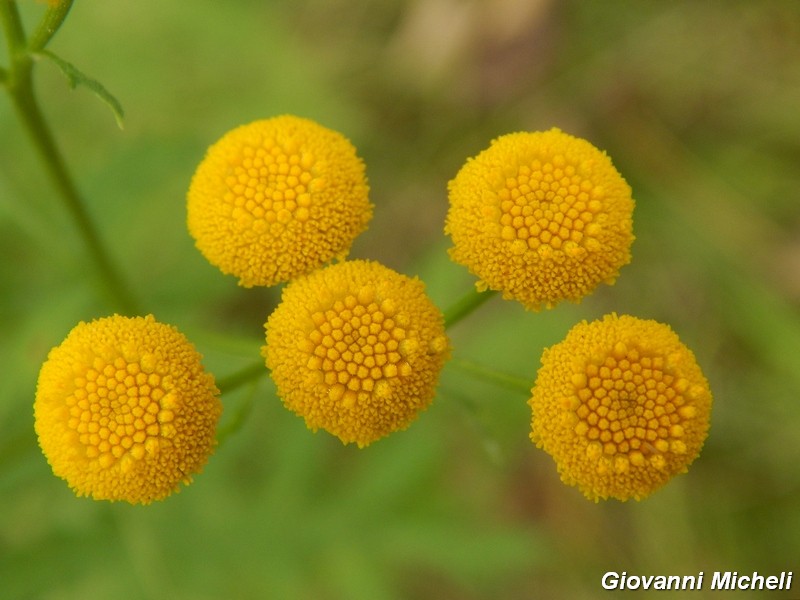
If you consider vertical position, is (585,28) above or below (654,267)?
above

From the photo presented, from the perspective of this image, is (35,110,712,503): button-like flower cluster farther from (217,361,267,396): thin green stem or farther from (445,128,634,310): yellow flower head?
(217,361,267,396): thin green stem

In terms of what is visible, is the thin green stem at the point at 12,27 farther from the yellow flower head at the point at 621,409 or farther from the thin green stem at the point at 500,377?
the yellow flower head at the point at 621,409

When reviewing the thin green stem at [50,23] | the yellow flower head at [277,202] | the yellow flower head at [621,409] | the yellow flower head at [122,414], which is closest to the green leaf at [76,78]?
the thin green stem at [50,23]

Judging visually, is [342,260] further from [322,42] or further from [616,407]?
[322,42]

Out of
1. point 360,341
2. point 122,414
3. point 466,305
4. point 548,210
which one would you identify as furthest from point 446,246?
point 122,414

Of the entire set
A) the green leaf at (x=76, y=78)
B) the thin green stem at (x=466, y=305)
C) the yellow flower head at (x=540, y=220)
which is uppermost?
the green leaf at (x=76, y=78)

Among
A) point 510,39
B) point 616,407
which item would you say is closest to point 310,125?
point 616,407

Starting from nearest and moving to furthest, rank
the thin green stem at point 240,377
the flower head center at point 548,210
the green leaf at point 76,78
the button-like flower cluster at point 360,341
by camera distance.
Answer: the green leaf at point 76,78
the button-like flower cluster at point 360,341
the flower head center at point 548,210
the thin green stem at point 240,377
